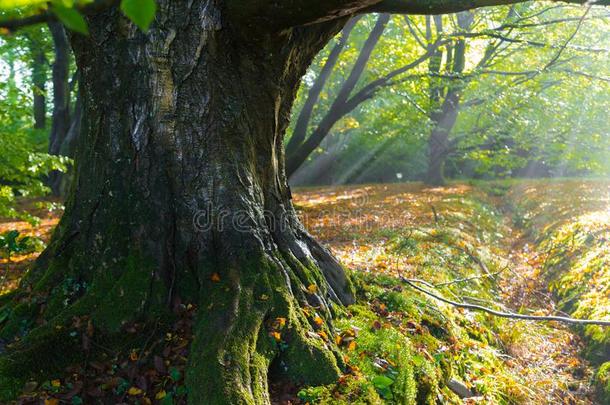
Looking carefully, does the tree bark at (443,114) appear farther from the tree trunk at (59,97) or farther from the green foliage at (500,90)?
the tree trunk at (59,97)

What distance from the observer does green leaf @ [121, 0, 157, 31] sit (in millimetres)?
871

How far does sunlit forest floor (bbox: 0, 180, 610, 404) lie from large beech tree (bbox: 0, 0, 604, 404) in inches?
11.9

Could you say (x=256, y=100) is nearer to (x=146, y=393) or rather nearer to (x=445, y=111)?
(x=146, y=393)

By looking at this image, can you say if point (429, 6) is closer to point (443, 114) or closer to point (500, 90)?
point (500, 90)

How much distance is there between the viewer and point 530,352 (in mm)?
6055

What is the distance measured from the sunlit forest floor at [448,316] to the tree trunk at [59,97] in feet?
9.25

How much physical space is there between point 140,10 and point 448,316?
5.23 m

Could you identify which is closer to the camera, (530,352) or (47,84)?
(530,352)

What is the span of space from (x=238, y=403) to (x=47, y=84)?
24.7 meters

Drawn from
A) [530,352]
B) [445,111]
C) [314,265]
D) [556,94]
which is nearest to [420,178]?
[445,111]

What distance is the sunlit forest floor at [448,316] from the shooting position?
3.39 metres

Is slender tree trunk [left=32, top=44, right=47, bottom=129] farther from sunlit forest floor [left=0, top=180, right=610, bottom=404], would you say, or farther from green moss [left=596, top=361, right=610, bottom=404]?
green moss [left=596, top=361, right=610, bottom=404]

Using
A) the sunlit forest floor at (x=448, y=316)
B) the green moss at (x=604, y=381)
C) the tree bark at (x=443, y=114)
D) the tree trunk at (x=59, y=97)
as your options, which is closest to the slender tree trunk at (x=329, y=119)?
the sunlit forest floor at (x=448, y=316)

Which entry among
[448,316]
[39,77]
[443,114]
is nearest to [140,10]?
[448,316]
